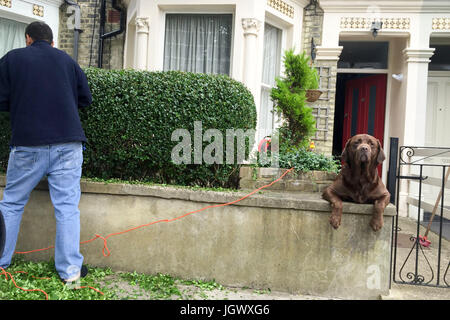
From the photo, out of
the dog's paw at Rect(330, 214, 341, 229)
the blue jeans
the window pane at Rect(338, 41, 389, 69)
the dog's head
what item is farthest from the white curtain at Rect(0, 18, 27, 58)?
the dog's paw at Rect(330, 214, 341, 229)

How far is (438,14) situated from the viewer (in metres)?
7.04

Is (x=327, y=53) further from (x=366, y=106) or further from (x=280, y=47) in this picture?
(x=366, y=106)

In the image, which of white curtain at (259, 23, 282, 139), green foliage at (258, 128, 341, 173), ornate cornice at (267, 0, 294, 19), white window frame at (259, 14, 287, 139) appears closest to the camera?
green foliage at (258, 128, 341, 173)

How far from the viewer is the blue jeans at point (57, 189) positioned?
3.05 meters

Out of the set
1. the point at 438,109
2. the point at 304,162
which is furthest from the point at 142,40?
the point at 438,109

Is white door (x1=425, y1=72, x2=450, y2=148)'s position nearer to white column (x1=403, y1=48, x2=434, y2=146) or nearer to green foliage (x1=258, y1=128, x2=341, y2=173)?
white column (x1=403, y1=48, x2=434, y2=146)

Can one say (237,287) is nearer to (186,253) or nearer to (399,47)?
(186,253)

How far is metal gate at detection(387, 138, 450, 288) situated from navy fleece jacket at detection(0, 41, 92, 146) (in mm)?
2861

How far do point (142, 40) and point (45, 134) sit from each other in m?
3.99

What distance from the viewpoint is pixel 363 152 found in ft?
10.2

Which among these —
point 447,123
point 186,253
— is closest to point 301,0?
point 447,123

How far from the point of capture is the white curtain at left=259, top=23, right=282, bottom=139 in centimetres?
686

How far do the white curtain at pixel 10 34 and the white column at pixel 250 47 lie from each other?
14.8ft

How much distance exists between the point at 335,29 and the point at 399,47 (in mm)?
1612
